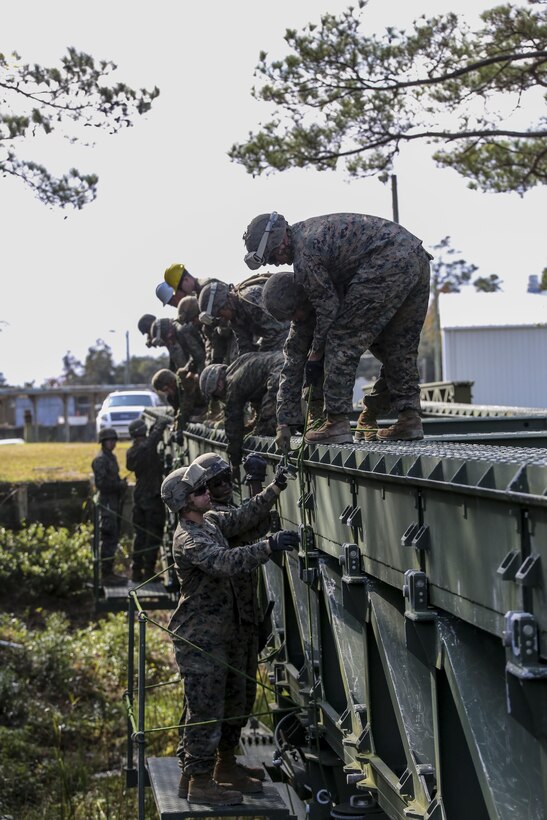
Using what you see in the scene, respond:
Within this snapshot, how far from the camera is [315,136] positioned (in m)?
18.8

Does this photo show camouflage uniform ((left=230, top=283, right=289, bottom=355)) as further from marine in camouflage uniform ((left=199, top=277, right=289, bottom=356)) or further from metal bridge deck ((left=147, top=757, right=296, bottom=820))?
metal bridge deck ((left=147, top=757, right=296, bottom=820))

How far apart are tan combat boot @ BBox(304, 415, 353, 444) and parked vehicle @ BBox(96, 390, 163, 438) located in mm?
25103

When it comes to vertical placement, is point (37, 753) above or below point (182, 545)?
below

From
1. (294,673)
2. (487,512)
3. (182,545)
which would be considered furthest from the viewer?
(294,673)

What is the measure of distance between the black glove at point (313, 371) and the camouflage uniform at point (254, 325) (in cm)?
253

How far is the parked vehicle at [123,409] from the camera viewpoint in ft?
109

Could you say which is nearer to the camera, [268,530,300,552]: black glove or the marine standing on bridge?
[268,530,300,552]: black glove

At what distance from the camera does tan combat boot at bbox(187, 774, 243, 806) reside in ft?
22.9

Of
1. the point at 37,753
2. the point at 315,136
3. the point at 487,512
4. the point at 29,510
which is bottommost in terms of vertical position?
the point at 37,753

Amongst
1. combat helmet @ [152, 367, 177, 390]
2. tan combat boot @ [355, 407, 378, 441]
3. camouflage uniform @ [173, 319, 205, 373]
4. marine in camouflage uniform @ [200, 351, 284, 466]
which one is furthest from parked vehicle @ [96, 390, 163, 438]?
tan combat boot @ [355, 407, 378, 441]

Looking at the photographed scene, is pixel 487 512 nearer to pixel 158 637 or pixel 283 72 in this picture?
pixel 283 72

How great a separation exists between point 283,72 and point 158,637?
818cm

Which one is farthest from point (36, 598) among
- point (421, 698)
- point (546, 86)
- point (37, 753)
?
point (421, 698)

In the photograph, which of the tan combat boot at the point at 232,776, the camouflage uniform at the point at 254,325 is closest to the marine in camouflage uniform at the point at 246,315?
the camouflage uniform at the point at 254,325
